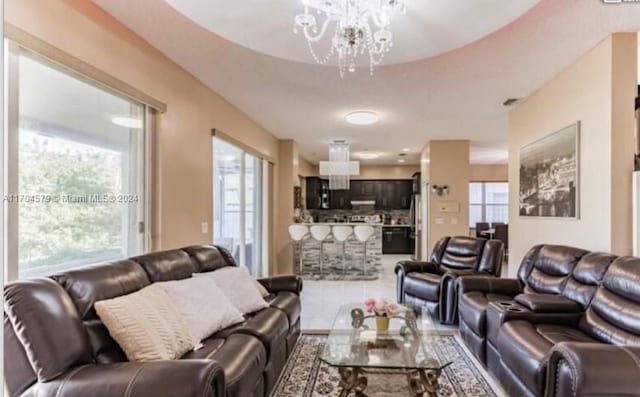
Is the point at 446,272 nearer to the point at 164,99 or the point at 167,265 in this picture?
the point at 167,265

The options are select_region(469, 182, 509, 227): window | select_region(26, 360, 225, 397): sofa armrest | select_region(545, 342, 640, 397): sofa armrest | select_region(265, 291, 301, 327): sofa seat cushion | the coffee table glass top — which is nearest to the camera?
select_region(26, 360, 225, 397): sofa armrest

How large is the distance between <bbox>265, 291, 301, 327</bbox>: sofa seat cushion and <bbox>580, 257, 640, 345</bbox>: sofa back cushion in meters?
2.11

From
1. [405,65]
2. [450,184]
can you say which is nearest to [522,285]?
[405,65]

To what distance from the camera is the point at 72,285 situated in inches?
73.5

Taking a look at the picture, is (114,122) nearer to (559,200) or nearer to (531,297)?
(531,297)

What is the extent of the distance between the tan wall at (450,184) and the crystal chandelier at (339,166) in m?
1.55

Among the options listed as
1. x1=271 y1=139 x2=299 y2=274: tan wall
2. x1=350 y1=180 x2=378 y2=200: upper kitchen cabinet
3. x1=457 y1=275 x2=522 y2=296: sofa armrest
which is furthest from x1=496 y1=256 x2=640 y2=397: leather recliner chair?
x1=350 y1=180 x2=378 y2=200: upper kitchen cabinet

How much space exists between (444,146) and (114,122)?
233 inches

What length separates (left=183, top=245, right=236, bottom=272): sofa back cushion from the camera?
10.2 ft

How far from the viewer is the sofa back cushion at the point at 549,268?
3000mm

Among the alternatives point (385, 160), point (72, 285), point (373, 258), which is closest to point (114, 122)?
point (72, 285)

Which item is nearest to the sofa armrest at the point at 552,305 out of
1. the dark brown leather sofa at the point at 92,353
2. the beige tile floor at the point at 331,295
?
the beige tile floor at the point at 331,295

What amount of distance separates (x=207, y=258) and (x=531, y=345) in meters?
2.45

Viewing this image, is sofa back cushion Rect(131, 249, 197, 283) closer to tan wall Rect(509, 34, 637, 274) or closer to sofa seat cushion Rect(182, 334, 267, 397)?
sofa seat cushion Rect(182, 334, 267, 397)
